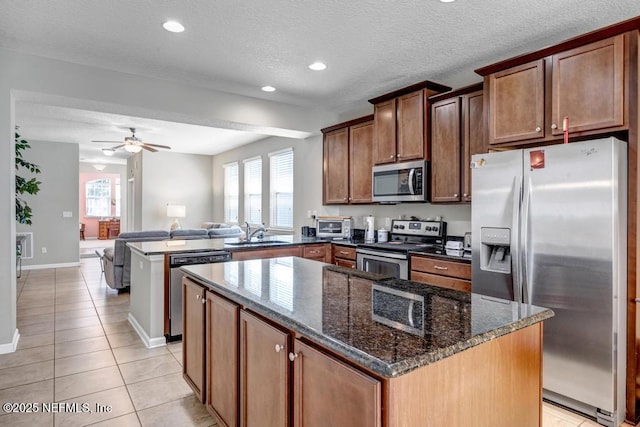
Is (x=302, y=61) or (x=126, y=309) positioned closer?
(x=302, y=61)

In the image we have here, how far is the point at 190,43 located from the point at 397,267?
2.76 m

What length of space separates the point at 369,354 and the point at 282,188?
5.95m

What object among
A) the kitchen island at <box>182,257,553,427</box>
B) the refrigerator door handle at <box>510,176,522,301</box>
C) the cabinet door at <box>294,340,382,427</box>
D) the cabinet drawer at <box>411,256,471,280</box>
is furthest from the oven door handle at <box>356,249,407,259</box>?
the cabinet door at <box>294,340,382,427</box>

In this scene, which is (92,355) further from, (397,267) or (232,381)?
(397,267)

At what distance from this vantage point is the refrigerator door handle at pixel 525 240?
2.59 meters

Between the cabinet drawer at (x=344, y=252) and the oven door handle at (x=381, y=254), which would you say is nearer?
the oven door handle at (x=381, y=254)

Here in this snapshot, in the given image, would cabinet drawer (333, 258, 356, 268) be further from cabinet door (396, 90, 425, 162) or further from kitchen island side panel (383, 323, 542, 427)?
kitchen island side panel (383, 323, 542, 427)

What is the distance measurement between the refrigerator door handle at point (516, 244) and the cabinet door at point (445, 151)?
2.83 feet

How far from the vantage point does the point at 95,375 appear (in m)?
2.91

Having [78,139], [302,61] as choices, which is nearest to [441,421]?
[302,61]

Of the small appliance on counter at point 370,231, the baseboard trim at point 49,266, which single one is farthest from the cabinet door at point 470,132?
the baseboard trim at point 49,266

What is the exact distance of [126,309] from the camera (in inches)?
188

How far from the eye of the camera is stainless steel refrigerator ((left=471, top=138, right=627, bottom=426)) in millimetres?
2246

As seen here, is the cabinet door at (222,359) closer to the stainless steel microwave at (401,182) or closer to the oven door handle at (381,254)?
the oven door handle at (381,254)
